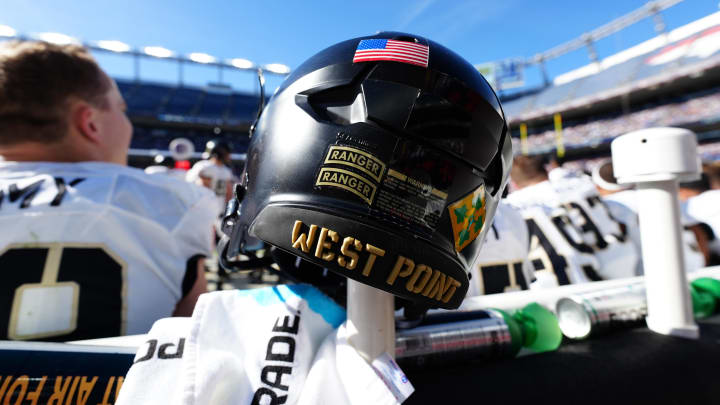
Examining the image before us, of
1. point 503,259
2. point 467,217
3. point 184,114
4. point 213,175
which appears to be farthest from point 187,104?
point 467,217

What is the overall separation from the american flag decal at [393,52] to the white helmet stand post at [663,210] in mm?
638

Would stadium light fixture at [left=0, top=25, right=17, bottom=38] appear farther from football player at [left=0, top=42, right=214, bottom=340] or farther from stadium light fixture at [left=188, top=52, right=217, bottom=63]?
football player at [left=0, top=42, right=214, bottom=340]

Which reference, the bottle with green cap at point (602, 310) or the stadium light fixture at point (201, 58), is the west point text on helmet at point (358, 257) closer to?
the bottle with green cap at point (602, 310)

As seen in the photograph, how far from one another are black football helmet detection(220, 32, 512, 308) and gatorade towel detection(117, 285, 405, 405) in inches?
5.8

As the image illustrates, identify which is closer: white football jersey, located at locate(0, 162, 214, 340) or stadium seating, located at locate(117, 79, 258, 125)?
white football jersey, located at locate(0, 162, 214, 340)

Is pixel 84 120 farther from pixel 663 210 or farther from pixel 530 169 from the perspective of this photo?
pixel 530 169

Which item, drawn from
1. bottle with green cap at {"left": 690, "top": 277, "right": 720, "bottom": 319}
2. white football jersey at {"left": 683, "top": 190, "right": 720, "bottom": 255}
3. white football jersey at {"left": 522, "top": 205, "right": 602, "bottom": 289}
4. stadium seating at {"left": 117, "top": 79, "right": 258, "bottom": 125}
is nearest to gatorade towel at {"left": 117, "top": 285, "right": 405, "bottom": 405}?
bottle with green cap at {"left": 690, "top": 277, "right": 720, "bottom": 319}

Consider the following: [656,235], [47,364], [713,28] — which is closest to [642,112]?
[713,28]

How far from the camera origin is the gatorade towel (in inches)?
19.9

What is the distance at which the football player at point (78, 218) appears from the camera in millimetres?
976

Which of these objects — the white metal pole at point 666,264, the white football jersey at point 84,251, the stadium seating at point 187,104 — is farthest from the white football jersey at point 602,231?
the stadium seating at point 187,104

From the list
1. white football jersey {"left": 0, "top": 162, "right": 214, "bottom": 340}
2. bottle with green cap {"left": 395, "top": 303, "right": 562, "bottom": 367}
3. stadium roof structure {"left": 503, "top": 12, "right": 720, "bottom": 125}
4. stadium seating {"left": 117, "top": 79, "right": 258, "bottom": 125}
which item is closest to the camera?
bottle with green cap {"left": 395, "top": 303, "right": 562, "bottom": 367}

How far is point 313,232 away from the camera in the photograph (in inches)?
20.2

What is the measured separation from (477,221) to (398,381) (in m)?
0.28
